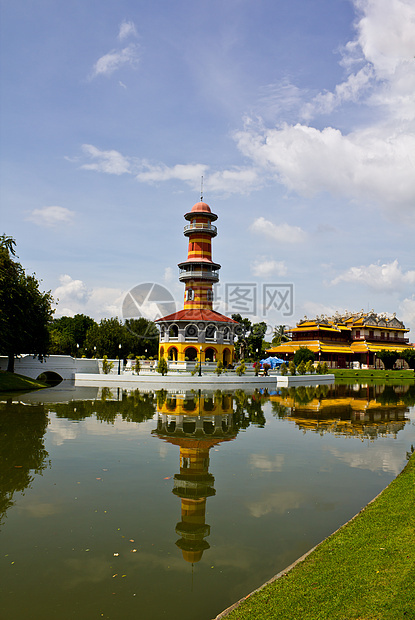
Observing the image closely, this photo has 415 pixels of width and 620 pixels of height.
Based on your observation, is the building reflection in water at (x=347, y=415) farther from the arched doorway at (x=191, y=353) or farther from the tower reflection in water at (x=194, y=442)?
the arched doorway at (x=191, y=353)

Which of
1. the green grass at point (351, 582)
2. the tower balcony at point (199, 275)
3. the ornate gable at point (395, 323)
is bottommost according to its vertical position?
the green grass at point (351, 582)

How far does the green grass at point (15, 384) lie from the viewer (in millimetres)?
36888

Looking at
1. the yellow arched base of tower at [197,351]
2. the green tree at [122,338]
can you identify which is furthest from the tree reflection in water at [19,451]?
the green tree at [122,338]

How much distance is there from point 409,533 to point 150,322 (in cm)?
8235

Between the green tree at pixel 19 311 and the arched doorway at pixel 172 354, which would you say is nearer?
the green tree at pixel 19 311

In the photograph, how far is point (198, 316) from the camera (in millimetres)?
55969

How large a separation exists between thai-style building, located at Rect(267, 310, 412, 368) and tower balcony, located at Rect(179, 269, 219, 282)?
101 feet

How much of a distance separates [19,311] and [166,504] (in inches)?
1239

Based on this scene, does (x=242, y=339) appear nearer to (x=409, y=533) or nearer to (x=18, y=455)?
(x=18, y=455)

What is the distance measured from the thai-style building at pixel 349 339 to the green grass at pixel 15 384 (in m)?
53.2

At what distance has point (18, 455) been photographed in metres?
14.5

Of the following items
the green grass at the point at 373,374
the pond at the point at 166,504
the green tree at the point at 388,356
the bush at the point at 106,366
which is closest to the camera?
the pond at the point at 166,504

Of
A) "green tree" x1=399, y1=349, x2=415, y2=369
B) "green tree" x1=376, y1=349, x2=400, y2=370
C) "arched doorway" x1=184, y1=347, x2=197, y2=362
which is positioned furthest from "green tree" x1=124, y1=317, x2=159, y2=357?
"green tree" x1=399, y1=349, x2=415, y2=369

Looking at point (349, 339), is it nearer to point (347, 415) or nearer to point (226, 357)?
point (226, 357)
